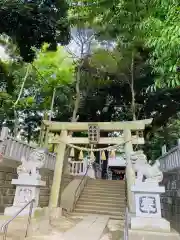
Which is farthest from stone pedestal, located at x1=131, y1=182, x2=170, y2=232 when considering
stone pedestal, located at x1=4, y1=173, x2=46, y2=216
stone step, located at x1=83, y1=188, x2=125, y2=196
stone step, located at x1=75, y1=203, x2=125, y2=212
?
stone step, located at x1=83, y1=188, x2=125, y2=196

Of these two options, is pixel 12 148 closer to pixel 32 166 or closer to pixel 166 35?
pixel 32 166

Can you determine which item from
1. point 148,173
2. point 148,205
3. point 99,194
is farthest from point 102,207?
point 148,173

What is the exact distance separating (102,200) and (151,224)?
5.64 m

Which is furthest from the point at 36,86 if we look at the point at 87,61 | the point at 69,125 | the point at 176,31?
the point at 176,31

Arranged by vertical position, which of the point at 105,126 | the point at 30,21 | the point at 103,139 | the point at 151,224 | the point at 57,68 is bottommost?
the point at 151,224

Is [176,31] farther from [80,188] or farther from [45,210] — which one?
[80,188]

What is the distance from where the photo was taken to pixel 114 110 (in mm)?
18453

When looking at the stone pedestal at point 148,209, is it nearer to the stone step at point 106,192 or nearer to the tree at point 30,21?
the tree at point 30,21

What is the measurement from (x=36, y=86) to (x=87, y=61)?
5.41 m

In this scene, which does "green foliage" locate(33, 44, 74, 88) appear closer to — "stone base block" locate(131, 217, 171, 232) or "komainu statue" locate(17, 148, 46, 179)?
"komainu statue" locate(17, 148, 46, 179)

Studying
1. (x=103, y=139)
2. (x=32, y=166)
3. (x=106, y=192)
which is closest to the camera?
(x=32, y=166)

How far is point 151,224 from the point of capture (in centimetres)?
462

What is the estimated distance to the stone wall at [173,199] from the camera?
631 centimetres

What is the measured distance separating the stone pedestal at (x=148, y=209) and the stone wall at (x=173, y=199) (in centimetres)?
171
